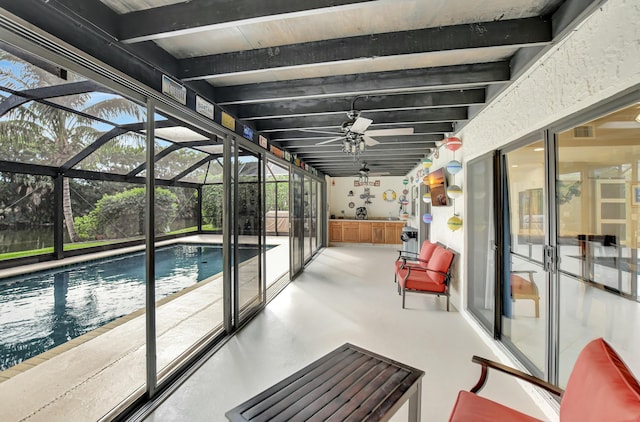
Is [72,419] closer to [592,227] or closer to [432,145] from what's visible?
[592,227]

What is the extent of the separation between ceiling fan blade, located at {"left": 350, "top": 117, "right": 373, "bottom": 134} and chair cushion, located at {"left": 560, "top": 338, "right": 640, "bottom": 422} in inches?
88.1

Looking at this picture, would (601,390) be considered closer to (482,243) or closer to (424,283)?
(482,243)

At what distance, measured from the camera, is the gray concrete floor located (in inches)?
78.8

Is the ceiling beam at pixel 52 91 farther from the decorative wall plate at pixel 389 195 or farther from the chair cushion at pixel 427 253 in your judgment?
the decorative wall plate at pixel 389 195

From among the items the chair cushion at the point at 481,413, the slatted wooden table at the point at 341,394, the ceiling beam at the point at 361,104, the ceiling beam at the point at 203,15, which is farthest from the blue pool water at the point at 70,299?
the chair cushion at the point at 481,413

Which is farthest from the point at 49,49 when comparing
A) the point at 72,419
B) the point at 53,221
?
the point at 72,419

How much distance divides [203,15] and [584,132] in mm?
2562

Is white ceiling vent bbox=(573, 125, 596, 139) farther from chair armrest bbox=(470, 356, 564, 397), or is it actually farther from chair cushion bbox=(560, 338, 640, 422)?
chair armrest bbox=(470, 356, 564, 397)

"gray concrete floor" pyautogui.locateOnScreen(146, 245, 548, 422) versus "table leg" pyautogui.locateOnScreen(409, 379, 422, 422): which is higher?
"table leg" pyautogui.locateOnScreen(409, 379, 422, 422)

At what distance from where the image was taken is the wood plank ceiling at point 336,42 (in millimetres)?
1592

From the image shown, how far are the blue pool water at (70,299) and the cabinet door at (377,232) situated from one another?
243 inches

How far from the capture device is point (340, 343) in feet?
9.39

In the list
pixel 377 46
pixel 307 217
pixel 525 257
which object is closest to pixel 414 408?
pixel 525 257

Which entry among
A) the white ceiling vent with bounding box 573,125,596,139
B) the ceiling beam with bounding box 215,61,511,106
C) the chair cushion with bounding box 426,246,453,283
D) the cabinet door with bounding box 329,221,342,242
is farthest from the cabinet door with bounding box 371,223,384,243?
the white ceiling vent with bounding box 573,125,596,139
